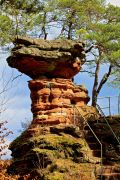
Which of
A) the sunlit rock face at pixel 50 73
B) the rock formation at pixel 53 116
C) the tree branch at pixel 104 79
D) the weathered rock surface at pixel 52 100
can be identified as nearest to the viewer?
the rock formation at pixel 53 116

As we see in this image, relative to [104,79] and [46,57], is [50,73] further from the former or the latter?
[104,79]

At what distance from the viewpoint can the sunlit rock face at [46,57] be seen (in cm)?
2275

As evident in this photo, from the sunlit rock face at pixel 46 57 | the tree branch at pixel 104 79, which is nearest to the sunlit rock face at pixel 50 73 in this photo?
the sunlit rock face at pixel 46 57

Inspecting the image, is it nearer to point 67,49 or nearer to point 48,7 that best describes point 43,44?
point 67,49

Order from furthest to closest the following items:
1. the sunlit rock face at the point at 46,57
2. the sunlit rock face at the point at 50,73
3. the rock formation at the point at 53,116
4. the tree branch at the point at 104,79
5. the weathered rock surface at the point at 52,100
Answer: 1. the tree branch at the point at 104,79
2. the sunlit rock face at the point at 46,57
3. the sunlit rock face at the point at 50,73
4. the weathered rock surface at the point at 52,100
5. the rock formation at the point at 53,116

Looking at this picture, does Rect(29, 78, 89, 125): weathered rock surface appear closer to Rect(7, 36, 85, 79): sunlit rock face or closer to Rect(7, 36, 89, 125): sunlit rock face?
Rect(7, 36, 89, 125): sunlit rock face

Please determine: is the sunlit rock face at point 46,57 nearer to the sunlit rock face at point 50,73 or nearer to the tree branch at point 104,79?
the sunlit rock face at point 50,73

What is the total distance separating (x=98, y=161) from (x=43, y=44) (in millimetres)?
7364

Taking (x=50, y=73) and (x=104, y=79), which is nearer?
(x=50, y=73)

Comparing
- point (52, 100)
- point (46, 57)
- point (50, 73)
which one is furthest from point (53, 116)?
point (46, 57)

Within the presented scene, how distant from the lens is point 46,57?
75.0 feet

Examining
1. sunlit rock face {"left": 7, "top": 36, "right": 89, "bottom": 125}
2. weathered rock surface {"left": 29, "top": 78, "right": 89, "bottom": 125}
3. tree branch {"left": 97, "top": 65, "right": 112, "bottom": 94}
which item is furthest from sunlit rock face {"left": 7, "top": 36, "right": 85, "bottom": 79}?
tree branch {"left": 97, "top": 65, "right": 112, "bottom": 94}

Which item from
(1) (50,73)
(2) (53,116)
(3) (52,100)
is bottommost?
(2) (53,116)

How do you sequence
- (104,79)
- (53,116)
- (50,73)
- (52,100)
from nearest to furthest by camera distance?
(53,116)
(52,100)
(50,73)
(104,79)
